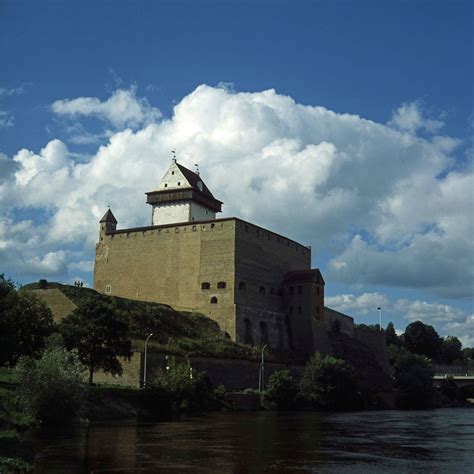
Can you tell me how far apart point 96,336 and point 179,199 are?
120 ft

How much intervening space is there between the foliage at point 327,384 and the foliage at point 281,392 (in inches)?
57.0

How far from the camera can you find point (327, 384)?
5766 cm

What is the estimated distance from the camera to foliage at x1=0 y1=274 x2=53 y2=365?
124ft

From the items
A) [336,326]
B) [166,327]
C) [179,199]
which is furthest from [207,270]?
[336,326]

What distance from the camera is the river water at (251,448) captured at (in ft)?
74.9

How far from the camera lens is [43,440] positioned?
27453 mm

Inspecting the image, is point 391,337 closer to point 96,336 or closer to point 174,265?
point 174,265

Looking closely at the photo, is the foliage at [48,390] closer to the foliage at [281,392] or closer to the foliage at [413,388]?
the foliage at [281,392]

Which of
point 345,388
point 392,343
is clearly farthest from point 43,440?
point 392,343

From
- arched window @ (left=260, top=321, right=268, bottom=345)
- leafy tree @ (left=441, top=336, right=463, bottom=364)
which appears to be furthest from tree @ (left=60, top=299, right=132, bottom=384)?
leafy tree @ (left=441, top=336, right=463, bottom=364)

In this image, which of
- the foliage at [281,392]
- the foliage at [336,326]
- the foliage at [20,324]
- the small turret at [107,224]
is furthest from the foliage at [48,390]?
the foliage at [336,326]

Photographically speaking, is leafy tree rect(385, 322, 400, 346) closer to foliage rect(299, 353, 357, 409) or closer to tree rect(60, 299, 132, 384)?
foliage rect(299, 353, 357, 409)

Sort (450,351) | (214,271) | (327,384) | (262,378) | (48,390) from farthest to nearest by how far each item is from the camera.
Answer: (450,351)
(214,271)
(262,378)
(327,384)
(48,390)

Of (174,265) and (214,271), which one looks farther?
(174,265)
